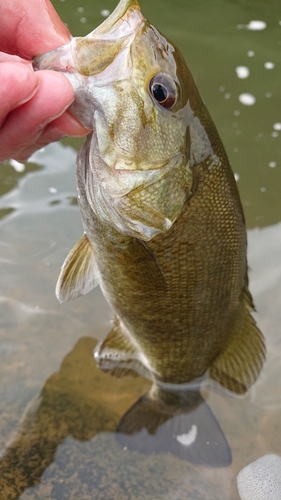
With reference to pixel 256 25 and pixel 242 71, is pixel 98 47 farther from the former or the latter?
pixel 256 25

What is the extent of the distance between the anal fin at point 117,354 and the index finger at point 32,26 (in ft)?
5.05

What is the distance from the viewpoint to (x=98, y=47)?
1.39 m

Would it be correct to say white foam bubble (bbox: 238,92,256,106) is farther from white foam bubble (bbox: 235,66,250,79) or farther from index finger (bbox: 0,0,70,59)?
index finger (bbox: 0,0,70,59)

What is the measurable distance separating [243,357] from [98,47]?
173cm

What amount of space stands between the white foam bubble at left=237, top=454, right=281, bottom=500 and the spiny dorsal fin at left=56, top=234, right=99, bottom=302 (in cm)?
135

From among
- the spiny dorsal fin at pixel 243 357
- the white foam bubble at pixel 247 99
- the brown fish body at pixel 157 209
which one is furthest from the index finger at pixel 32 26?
the white foam bubble at pixel 247 99

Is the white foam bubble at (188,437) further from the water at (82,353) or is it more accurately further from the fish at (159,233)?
the water at (82,353)

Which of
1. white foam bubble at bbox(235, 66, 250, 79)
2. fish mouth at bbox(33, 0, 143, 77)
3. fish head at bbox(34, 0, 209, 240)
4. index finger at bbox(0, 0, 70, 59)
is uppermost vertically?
index finger at bbox(0, 0, 70, 59)

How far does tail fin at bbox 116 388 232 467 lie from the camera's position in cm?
242

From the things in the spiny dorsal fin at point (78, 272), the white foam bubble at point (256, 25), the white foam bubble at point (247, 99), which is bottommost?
the white foam bubble at point (247, 99)

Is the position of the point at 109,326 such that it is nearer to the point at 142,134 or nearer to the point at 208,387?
the point at 208,387

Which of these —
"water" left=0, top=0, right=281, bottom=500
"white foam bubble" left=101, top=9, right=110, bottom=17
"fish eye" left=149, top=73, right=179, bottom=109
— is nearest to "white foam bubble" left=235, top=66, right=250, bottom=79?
"water" left=0, top=0, right=281, bottom=500

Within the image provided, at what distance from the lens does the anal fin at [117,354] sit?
8.52ft

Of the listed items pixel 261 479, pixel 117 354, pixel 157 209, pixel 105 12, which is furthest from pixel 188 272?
pixel 105 12
